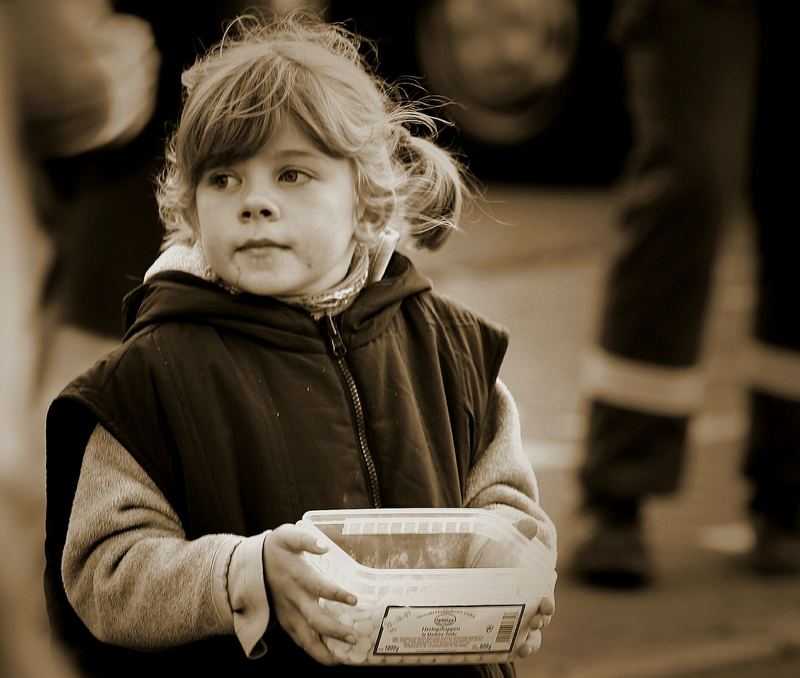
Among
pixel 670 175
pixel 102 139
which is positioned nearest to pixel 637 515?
pixel 670 175

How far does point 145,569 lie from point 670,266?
2273mm

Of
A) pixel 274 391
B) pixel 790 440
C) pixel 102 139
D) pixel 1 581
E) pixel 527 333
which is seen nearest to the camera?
pixel 1 581

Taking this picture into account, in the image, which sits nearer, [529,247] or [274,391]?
[274,391]

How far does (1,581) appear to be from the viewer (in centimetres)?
129

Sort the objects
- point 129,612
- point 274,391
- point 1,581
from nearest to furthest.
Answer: point 1,581 < point 129,612 < point 274,391

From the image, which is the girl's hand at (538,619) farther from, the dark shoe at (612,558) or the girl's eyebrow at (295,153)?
the dark shoe at (612,558)

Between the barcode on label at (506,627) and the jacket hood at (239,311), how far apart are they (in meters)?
0.41

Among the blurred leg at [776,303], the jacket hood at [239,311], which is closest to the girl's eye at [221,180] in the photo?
the jacket hood at [239,311]

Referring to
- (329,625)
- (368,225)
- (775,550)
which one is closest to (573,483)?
(775,550)

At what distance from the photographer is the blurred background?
246cm

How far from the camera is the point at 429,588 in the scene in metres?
1.87

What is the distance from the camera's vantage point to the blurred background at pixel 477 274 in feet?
8.07

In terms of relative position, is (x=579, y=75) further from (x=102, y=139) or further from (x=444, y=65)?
(x=102, y=139)

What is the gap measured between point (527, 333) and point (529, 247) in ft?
4.51
